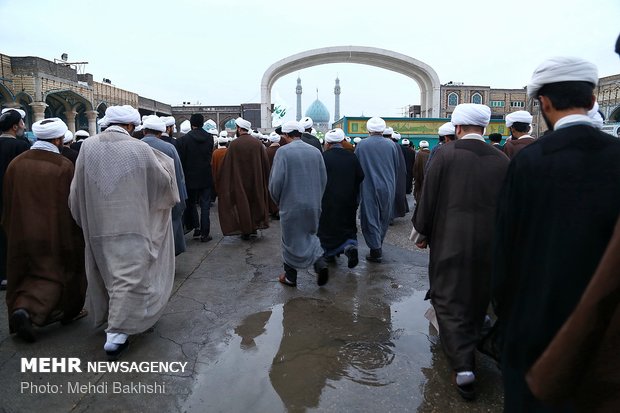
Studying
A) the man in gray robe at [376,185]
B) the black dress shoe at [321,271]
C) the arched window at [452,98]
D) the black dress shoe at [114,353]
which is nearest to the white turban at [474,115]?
the black dress shoe at [321,271]

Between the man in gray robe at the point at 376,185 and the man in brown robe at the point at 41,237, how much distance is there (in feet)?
10.4

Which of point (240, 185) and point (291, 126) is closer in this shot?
point (291, 126)

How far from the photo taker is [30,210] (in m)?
3.29

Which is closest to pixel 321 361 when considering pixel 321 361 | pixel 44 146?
pixel 321 361

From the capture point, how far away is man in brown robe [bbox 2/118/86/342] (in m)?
3.25

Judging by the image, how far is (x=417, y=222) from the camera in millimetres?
2975

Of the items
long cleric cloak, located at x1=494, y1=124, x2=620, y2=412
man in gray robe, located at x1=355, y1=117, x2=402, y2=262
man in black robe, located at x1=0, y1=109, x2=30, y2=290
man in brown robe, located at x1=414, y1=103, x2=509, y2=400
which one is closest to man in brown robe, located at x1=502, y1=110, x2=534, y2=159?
man in gray robe, located at x1=355, y1=117, x2=402, y2=262

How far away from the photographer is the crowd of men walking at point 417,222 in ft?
4.56

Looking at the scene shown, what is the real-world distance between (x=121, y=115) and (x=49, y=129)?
0.59 metres

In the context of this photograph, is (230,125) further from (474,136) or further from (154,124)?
(474,136)

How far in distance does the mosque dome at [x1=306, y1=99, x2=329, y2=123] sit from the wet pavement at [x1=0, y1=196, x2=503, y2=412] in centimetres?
5964

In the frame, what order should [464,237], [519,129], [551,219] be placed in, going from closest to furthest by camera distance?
[551,219] → [464,237] → [519,129]

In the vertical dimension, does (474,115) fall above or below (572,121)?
above

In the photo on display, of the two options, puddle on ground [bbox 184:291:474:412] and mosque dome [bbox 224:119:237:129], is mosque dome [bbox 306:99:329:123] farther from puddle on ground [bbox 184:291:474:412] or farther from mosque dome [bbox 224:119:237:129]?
puddle on ground [bbox 184:291:474:412]
